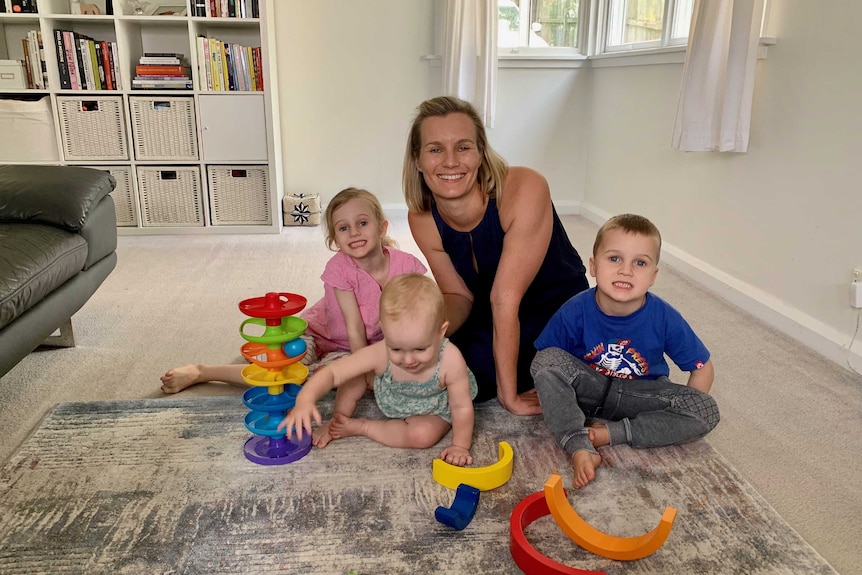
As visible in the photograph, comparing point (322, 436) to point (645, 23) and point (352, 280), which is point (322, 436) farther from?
point (645, 23)

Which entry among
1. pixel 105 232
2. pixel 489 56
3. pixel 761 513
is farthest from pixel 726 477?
pixel 489 56

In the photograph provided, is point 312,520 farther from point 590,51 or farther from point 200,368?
point 590,51

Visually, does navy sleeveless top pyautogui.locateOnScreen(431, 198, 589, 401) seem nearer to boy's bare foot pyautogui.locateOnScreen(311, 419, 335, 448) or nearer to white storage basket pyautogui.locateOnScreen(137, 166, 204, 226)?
boy's bare foot pyautogui.locateOnScreen(311, 419, 335, 448)

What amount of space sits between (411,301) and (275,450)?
1.55ft

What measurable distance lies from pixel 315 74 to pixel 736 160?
2452 mm

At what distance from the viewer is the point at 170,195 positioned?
3.77 m

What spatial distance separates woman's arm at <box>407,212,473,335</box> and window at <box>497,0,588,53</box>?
268 centimetres

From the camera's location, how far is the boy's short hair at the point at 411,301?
4.50 feet

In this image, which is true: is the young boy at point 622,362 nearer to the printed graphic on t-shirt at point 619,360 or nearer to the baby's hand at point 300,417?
the printed graphic on t-shirt at point 619,360

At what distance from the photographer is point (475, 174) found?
5.58ft

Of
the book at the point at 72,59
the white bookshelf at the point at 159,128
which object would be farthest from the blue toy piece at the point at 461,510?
the book at the point at 72,59

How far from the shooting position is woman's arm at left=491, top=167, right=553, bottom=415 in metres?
1.70

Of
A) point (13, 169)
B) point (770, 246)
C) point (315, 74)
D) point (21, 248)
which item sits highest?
point (315, 74)

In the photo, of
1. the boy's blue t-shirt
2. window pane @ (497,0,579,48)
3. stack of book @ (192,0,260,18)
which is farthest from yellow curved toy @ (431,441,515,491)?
window pane @ (497,0,579,48)
